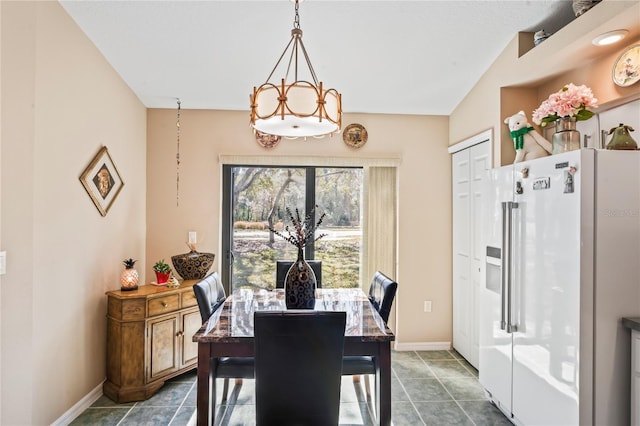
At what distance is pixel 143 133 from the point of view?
11.5 ft

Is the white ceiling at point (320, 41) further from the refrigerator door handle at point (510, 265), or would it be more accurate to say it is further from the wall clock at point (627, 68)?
the refrigerator door handle at point (510, 265)

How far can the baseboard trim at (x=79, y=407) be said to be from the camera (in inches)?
91.6

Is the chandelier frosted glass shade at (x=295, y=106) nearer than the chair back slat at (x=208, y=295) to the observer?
Yes

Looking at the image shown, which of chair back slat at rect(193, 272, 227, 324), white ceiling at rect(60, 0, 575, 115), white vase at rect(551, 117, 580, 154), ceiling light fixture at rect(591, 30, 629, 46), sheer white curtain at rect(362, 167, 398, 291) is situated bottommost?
chair back slat at rect(193, 272, 227, 324)

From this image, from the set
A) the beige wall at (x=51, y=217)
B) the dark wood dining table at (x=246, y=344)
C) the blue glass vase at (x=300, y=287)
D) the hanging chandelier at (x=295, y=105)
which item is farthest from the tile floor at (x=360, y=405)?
the hanging chandelier at (x=295, y=105)

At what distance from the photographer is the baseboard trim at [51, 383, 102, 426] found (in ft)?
7.63

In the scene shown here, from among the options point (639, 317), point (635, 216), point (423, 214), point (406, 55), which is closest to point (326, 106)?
point (406, 55)

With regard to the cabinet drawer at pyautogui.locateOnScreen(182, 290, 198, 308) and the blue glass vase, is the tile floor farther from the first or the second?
the blue glass vase

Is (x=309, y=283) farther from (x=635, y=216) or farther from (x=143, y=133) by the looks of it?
(x=143, y=133)

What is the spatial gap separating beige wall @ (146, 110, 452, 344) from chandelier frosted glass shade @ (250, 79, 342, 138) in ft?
5.48

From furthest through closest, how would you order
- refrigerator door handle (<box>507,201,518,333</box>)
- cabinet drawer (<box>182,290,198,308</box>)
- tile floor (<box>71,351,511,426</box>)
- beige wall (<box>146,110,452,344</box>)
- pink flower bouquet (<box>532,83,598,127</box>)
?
beige wall (<box>146,110,452,344</box>) → cabinet drawer (<box>182,290,198,308</box>) → tile floor (<box>71,351,511,426</box>) → refrigerator door handle (<box>507,201,518,333</box>) → pink flower bouquet (<box>532,83,598,127</box>)

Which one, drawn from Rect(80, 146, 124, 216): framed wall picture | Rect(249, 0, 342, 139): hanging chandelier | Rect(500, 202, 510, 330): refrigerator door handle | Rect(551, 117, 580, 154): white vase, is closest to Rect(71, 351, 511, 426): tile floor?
Rect(500, 202, 510, 330): refrigerator door handle

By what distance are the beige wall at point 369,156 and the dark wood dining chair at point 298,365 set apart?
2.19 m

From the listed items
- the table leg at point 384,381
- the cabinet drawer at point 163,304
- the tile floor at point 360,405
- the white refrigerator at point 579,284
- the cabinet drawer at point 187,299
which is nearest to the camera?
the white refrigerator at point 579,284
